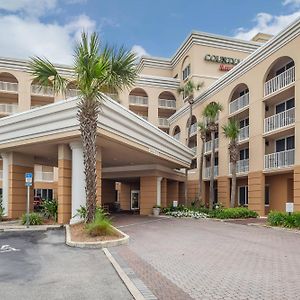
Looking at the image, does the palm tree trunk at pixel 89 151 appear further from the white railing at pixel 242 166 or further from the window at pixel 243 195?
the window at pixel 243 195

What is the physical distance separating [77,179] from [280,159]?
46.5ft

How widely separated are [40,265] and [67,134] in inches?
384

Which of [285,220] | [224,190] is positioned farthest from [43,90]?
[224,190]

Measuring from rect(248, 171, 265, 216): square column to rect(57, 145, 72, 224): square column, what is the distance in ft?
46.0

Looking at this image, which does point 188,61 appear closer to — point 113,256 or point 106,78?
point 106,78

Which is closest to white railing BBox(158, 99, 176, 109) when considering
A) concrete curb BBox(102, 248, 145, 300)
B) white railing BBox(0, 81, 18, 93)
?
white railing BBox(0, 81, 18, 93)

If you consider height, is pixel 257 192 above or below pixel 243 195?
above

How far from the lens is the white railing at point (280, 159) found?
82.0 feet

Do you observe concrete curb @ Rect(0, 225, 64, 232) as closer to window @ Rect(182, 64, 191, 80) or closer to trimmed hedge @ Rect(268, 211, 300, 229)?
trimmed hedge @ Rect(268, 211, 300, 229)

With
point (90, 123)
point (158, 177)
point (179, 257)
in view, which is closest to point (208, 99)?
point (158, 177)

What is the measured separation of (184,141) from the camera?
145ft

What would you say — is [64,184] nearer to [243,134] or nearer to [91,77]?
[91,77]

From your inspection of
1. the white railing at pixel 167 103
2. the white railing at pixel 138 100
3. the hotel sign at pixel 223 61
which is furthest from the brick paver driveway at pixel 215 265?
the white railing at pixel 167 103

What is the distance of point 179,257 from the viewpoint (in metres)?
10.8
